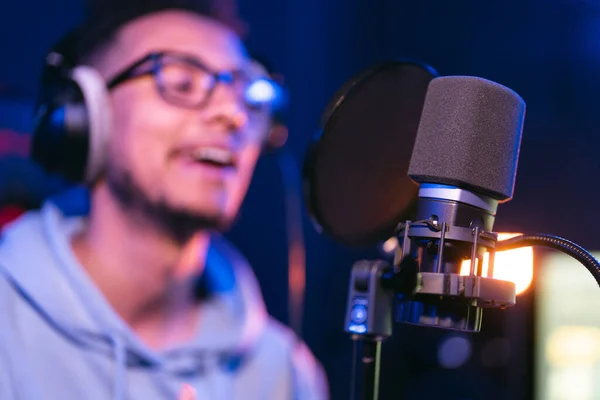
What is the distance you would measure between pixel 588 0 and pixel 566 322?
2.95 feet

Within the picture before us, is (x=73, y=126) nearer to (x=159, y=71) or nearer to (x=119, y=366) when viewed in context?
(x=159, y=71)

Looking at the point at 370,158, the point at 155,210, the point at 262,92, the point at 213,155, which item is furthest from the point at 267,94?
the point at 370,158

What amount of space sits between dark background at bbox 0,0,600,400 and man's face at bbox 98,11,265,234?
1.04 ft

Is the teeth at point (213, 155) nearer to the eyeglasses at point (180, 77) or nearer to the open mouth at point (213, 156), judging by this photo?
the open mouth at point (213, 156)

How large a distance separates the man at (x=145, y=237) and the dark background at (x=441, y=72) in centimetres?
32

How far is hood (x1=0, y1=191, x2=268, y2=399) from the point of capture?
5.31 ft

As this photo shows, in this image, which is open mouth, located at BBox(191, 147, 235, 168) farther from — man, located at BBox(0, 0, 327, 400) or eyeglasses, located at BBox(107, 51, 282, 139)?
eyeglasses, located at BBox(107, 51, 282, 139)

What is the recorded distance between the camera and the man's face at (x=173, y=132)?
1.70 m

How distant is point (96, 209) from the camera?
178 centimetres

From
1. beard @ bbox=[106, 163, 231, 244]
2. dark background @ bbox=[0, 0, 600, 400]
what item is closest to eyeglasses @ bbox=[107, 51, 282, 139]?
beard @ bbox=[106, 163, 231, 244]

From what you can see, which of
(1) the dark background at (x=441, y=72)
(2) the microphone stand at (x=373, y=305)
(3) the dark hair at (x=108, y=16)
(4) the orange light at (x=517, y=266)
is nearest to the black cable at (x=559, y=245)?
(2) the microphone stand at (x=373, y=305)

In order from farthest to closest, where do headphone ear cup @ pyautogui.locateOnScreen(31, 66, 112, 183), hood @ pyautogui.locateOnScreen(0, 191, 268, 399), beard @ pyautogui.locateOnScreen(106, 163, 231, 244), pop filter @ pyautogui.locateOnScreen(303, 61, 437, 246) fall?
1. beard @ pyautogui.locateOnScreen(106, 163, 231, 244)
2. hood @ pyautogui.locateOnScreen(0, 191, 268, 399)
3. headphone ear cup @ pyautogui.locateOnScreen(31, 66, 112, 183)
4. pop filter @ pyautogui.locateOnScreen(303, 61, 437, 246)

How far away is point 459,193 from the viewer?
80 centimetres

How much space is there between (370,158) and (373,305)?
259 millimetres
